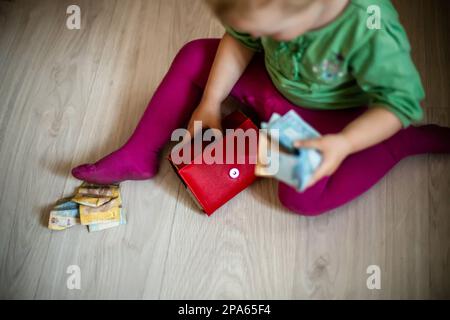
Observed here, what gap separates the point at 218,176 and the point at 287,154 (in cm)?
26

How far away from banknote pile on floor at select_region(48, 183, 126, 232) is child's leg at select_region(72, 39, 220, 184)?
31 mm

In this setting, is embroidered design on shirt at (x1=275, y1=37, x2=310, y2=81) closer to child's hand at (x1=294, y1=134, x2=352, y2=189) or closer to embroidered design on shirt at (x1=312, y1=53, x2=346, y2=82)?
embroidered design on shirt at (x1=312, y1=53, x2=346, y2=82)

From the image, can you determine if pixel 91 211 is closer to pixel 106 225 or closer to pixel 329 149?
pixel 106 225

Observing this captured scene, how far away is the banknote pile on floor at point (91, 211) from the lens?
2.87 ft

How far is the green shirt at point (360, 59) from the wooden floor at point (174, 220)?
0.94 ft

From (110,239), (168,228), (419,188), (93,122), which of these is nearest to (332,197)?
(419,188)

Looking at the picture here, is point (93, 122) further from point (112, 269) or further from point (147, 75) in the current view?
point (112, 269)

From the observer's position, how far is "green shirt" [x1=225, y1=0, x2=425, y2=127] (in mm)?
601

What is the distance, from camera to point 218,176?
816mm

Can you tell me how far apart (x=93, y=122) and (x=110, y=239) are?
310 mm

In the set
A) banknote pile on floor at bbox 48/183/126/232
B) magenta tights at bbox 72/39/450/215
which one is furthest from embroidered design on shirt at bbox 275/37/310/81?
banknote pile on floor at bbox 48/183/126/232

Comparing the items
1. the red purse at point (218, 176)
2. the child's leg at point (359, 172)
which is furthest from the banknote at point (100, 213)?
the child's leg at point (359, 172)

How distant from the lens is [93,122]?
101 cm

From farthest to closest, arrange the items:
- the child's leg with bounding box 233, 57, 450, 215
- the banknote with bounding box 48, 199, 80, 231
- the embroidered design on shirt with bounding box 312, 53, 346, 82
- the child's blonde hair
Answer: the banknote with bounding box 48, 199, 80, 231 < the child's leg with bounding box 233, 57, 450, 215 < the embroidered design on shirt with bounding box 312, 53, 346, 82 < the child's blonde hair
